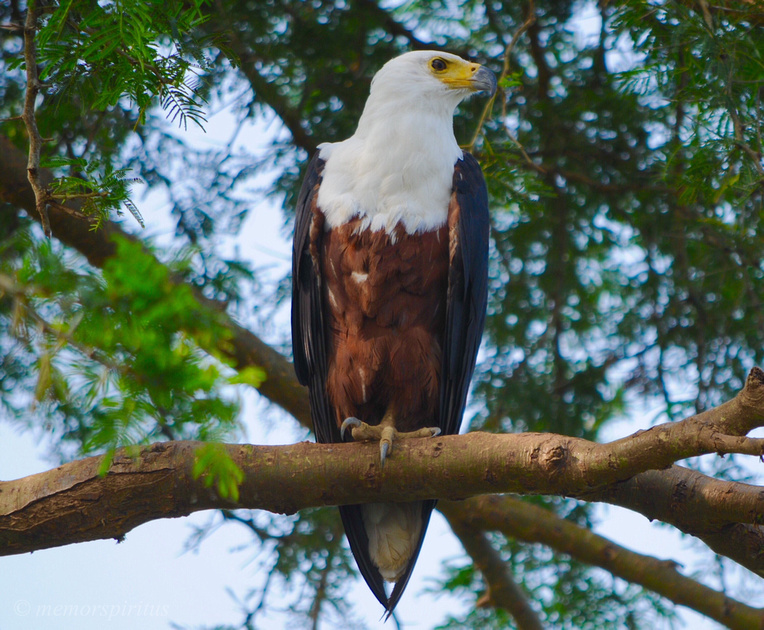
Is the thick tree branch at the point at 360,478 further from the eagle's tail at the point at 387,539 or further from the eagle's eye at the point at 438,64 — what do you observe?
the eagle's eye at the point at 438,64

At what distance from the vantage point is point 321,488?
8.85ft

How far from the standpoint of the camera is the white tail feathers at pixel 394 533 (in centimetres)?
339

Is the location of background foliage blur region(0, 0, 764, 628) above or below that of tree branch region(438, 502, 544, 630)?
above

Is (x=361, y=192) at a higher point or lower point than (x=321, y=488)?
higher

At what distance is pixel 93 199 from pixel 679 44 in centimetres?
237

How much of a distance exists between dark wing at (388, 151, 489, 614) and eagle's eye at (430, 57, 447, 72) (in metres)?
0.64

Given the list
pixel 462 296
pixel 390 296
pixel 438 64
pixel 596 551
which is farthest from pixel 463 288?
pixel 596 551

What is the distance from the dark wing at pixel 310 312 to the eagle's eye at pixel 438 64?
79 cm

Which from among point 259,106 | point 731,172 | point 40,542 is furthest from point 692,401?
point 40,542

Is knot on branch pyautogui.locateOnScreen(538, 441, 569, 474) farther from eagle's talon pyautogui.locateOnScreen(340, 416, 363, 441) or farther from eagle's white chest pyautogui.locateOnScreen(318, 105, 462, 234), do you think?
eagle's white chest pyautogui.locateOnScreen(318, 105, 462, 234)

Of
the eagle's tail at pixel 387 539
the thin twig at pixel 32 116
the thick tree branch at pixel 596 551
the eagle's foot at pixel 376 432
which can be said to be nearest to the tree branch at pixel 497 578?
the thick tree branch at pixel 596 551

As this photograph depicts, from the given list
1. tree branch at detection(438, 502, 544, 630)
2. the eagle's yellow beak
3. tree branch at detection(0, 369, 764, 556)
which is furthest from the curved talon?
the eagle's yellow beak

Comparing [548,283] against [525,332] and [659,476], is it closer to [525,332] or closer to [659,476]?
[525,332]

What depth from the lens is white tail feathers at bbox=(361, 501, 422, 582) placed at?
3391 mm
